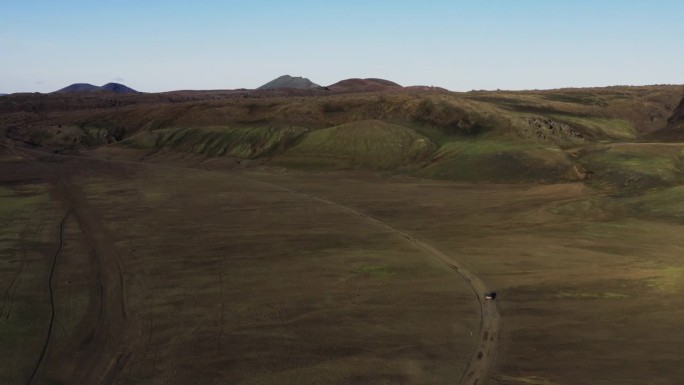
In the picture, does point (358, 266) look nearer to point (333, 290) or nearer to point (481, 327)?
point (333, 290)

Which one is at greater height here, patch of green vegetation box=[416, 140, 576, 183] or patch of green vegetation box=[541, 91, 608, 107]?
patch of green vegetation box=[541, 91, 608, 107]

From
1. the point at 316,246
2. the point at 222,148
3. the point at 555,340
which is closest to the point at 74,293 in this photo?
the point at 316,246

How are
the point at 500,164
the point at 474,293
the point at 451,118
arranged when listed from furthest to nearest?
the point at 451,118
the point at 500,164
the point at 474,293

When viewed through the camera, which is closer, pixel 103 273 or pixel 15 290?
pixel 15 290

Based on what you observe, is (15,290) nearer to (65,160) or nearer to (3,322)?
(3,322)

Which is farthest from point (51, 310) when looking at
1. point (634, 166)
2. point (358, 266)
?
point (634, 166)

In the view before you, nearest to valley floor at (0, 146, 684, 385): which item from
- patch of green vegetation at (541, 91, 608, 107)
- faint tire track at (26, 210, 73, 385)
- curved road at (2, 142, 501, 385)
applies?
faint tire track at (26, 210, 73, 385)

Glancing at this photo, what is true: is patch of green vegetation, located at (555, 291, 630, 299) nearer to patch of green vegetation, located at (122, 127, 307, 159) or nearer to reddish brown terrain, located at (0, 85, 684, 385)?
reddish brown terrain, located at (0, 85, 684, 385)
